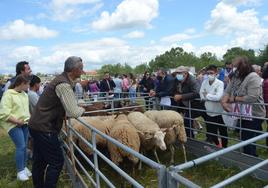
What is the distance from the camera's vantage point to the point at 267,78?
6520mm

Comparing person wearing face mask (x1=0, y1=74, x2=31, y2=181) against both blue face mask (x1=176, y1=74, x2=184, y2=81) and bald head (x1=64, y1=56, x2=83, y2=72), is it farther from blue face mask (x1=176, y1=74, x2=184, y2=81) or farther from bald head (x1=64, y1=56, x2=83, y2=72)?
blue face mask (x1=176, y1=74, x2=184, y2=81)

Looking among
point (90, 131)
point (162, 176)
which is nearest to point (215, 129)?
point (90, 131)

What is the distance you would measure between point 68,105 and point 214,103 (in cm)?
341

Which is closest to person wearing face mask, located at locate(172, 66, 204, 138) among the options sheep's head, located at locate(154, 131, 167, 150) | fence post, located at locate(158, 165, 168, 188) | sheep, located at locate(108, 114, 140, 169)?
sheep's head, located at locate(154, 131, 167, 150)

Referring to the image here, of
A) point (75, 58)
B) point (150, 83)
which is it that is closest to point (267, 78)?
point (75, 58)

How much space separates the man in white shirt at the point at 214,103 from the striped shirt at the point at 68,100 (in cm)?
312

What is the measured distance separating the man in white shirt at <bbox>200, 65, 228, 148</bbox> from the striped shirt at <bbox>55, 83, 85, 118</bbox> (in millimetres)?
3120

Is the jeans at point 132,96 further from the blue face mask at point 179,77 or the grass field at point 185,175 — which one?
the grass field at point 185,175

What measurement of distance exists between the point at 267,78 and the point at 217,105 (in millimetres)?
1319

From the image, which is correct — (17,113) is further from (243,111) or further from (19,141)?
(243,111)

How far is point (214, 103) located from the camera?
19.9ft

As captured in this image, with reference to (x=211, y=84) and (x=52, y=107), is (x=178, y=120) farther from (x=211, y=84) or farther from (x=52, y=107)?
(x=52, y=107)

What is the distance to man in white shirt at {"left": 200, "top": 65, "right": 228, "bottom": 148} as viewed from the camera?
6.00m

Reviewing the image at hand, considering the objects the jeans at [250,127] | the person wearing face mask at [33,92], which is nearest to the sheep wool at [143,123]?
the jeans at [250,127]
